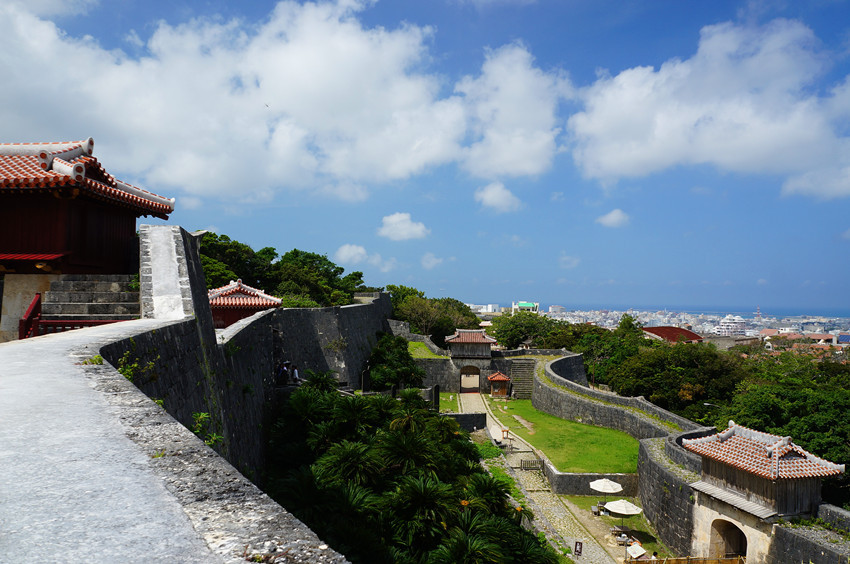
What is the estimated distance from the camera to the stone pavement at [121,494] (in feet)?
5.83

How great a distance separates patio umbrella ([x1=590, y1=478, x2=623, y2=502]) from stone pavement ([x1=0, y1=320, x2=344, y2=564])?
18.8 meters

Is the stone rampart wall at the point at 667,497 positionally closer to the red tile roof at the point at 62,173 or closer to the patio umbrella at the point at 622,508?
the patio umbrella at the point at 622,508

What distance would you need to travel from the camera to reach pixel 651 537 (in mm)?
18188

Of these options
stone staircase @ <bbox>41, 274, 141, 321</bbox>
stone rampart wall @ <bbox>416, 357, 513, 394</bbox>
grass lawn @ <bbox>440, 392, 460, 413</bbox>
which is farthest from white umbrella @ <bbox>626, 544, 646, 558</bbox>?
stone rampart wall @ <bbox>416, 357, 513, 394</bbox>

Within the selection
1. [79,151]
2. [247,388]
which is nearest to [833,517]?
[247,388]

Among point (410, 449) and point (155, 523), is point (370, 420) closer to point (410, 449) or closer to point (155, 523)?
point (410, 449)

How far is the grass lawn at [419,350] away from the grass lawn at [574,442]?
7.59 m

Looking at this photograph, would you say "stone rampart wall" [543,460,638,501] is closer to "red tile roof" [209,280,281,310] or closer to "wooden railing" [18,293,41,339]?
"red tile roof" [209,280,281,310]

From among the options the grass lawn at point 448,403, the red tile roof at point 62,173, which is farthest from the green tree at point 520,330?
the red tile roof at point 62,173

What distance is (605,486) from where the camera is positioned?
743 inches

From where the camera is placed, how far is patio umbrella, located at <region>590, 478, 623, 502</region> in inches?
734

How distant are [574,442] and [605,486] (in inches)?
240

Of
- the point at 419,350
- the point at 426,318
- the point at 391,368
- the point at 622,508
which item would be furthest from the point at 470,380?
the point at 622,508

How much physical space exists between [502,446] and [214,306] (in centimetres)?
1407
